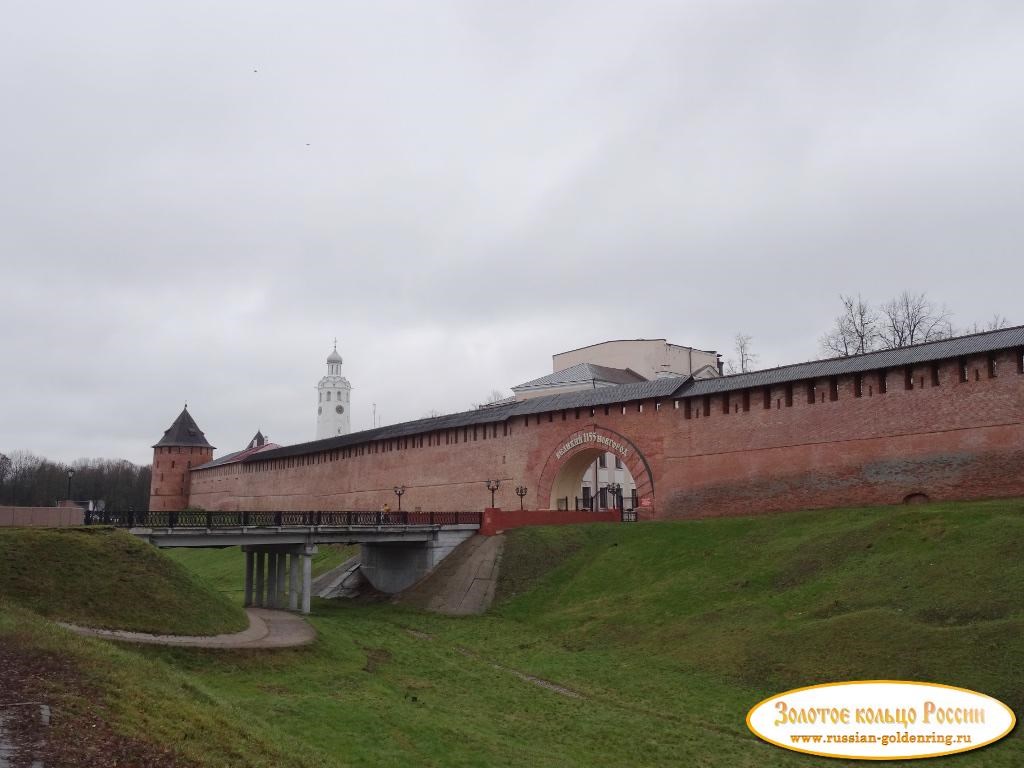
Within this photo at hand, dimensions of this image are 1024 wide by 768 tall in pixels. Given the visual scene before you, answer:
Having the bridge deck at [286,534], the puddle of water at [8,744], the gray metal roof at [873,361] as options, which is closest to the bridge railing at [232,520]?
the bridge deck at [286,534]

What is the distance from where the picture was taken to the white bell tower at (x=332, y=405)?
315 feet

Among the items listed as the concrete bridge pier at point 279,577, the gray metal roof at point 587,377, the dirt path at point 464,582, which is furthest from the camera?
the gray metal roof at point 587,377

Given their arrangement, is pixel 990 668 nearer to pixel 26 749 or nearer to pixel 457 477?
pixel 26 749

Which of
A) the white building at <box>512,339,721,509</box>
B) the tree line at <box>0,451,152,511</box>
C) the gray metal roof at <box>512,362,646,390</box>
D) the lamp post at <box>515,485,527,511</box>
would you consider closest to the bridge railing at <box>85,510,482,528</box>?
the lamp post at <box>515,485,527,511</box>

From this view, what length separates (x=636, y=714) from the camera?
1538cm

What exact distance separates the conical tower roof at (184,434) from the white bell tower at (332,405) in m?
23.4

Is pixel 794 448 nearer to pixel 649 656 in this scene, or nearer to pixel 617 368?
pixel 649 656

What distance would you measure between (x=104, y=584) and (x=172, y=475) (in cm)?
5640

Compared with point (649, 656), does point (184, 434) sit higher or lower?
higher

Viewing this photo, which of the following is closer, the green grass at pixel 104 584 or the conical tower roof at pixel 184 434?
the green grass at pixel 104 584

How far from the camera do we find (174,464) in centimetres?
7119

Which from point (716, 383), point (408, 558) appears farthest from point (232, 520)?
point (716, 383)

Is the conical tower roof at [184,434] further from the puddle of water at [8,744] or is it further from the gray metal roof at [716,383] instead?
the puddle of water at [8,744]

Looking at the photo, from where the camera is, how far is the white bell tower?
95.9 meters
